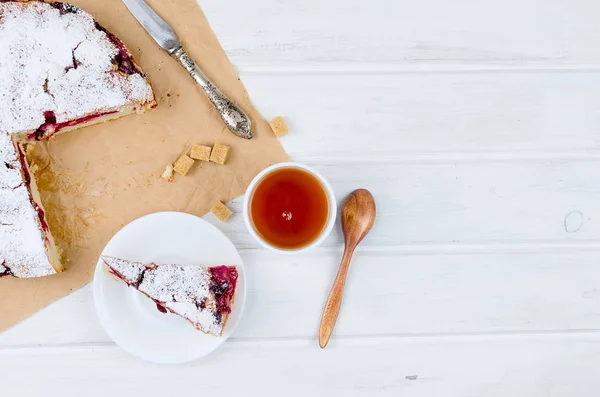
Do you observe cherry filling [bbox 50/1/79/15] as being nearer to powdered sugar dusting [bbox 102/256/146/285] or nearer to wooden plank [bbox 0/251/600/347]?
powdered sugar dusting [bbox 102/256/146/285]

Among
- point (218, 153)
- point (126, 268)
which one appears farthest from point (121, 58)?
point (126, 268)

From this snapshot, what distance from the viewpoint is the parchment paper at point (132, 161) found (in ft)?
6.29

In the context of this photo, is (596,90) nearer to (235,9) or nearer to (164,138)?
(235,9)

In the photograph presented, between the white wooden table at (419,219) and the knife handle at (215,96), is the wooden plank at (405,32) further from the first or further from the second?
the knife handle at (215,96)

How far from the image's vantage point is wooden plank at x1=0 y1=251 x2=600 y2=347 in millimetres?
1968

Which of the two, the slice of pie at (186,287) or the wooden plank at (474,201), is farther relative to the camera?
the wooden plank at (474,201)

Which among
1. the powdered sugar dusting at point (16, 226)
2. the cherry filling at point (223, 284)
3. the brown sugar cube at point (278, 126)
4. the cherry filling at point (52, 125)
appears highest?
the cherry filling at point (52, 125)

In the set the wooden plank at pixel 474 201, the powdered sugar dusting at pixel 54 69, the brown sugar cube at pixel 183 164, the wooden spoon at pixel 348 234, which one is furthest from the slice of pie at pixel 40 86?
the wooden spoon at pixel 348 234

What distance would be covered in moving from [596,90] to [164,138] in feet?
4.95

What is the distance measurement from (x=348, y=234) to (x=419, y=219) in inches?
11.1

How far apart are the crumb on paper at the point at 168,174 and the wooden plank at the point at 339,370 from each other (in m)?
0.60

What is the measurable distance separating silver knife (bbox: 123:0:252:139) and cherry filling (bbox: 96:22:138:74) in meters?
0.10

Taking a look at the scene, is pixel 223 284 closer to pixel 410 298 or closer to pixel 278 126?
pixel 278 126

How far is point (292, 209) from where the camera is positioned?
1.83 metres
